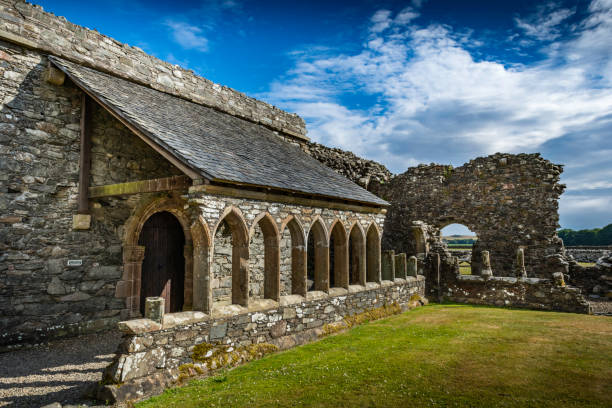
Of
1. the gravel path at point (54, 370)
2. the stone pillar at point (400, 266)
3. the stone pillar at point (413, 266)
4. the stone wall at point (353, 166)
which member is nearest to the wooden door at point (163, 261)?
the gravel path at point (54, 370)

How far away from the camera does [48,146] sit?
22.6 ft

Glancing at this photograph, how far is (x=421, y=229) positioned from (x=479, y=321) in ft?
15.4

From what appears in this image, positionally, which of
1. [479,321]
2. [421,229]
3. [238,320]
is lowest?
[479,321]

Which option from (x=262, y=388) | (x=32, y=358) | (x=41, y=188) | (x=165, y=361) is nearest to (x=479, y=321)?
(x=262, y=388)

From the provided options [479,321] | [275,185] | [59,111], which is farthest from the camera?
[479,321]

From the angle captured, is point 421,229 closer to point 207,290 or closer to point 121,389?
point 207,290

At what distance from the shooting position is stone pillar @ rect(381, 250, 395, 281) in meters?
10.8

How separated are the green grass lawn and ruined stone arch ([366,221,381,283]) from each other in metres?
2.25

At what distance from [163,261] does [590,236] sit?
5260 cm

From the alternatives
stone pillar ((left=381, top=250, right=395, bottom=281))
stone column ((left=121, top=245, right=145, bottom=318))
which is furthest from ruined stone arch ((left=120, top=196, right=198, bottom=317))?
stone pillar ((left=381, top=250, right=395, bottom=281))

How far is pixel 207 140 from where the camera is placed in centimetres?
747

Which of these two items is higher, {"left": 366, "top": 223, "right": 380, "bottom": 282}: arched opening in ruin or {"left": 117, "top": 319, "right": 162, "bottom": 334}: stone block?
{"left": 366, "top": 223, "right": 380, "bottom": 282}: arched opening in ruin

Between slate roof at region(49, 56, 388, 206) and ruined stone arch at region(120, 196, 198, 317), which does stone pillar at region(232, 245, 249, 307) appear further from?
ruined stone arch at region(120, 196, 198, 317)

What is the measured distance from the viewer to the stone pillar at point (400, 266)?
11.2 metres
